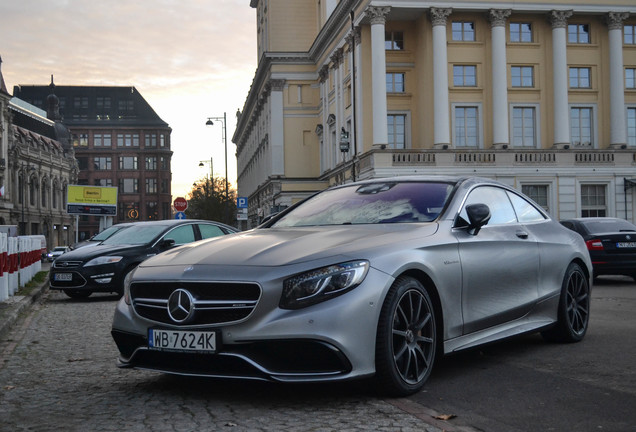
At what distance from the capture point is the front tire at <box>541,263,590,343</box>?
753 cm

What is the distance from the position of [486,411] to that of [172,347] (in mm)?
2035

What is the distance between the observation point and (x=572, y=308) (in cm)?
773

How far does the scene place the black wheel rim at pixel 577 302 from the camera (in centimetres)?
770

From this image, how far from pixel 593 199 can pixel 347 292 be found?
47606 mm

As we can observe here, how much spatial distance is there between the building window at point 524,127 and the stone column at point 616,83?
16.1 feet

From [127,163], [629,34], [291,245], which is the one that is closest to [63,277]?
[291,245]

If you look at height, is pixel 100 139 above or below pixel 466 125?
above

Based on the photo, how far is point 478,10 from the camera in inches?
1905

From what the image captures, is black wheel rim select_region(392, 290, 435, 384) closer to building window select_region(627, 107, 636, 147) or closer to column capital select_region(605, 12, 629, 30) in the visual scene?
building window select_region(627, 107, 636, 147)

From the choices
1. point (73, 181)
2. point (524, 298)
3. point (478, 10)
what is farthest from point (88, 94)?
point (524, 298)

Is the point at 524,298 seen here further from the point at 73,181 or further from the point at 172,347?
the point at 73,181

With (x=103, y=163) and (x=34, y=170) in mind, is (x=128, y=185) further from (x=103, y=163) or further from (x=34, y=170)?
(x=34, y=170)

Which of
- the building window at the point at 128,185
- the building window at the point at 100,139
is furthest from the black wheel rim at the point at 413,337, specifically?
the building window at the point at 100,139

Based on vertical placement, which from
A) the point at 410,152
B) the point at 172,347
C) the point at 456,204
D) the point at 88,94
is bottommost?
the point at 172,347
